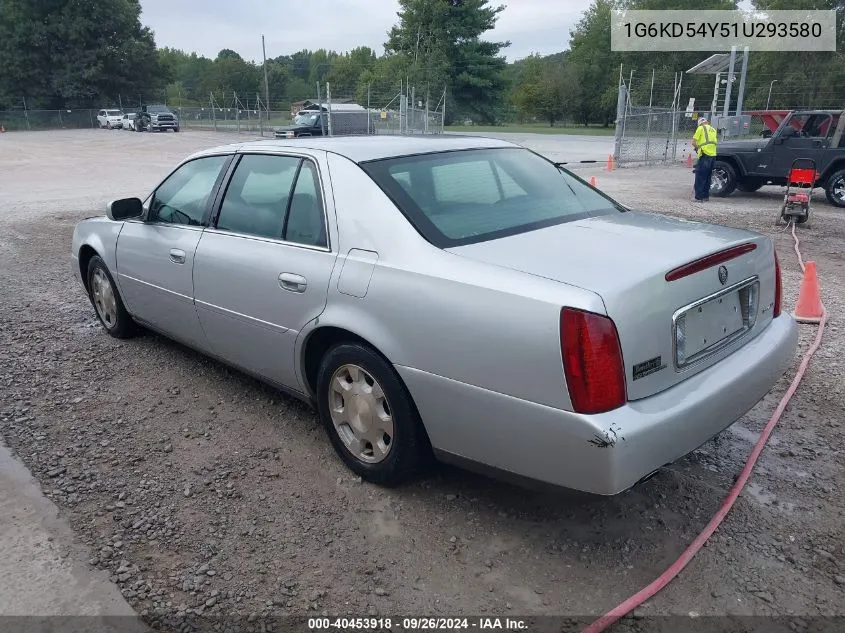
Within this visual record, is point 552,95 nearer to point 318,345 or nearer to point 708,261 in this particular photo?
point 318,345

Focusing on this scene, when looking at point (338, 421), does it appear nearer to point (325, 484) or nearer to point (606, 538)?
point (325, 484)

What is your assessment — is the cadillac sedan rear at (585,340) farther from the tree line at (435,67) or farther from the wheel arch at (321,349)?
the tree line at (435,67)

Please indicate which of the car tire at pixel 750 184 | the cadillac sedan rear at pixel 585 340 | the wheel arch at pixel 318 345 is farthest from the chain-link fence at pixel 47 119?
the cadillac sedan rear at pixel 585 340

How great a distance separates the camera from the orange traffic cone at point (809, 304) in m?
5.62

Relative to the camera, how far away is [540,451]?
251cm

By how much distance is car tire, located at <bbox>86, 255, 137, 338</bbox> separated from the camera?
17.1 feet

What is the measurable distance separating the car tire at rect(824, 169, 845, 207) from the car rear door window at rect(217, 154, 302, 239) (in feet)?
40.2

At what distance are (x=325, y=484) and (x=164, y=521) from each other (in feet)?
2.41

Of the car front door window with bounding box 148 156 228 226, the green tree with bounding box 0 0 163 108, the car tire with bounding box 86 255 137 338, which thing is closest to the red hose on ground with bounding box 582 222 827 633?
the car front door window with bounding box 148 156 228 226

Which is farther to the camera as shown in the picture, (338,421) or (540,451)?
(338,421)

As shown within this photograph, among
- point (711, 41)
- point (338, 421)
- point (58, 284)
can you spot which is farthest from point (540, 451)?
point (711, 41)

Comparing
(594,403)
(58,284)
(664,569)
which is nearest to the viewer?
(594,403)

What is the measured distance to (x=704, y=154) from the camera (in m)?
13.4

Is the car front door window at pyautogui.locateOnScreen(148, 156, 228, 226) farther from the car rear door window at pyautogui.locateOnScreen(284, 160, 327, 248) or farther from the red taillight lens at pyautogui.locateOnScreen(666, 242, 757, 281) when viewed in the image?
the red taillight lens at pyautogui.locateOnScreen(666, 242, 757, 281)
